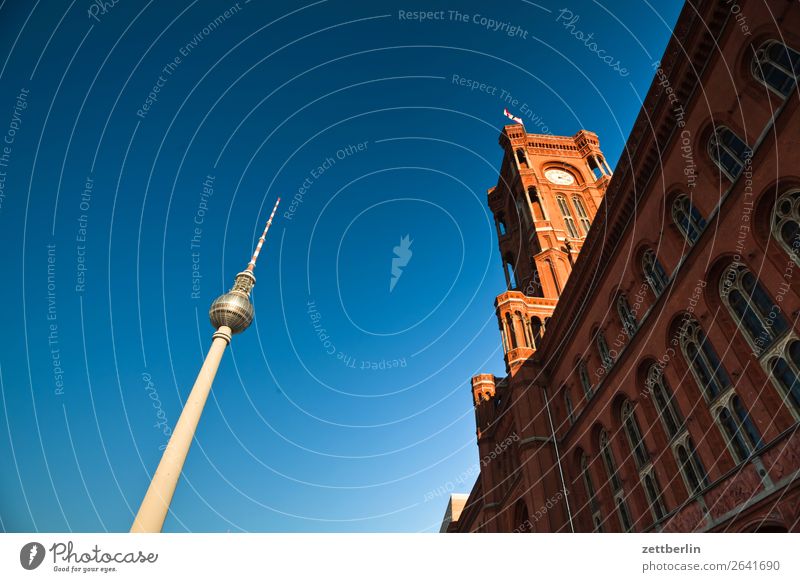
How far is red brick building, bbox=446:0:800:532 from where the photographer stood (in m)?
11.7

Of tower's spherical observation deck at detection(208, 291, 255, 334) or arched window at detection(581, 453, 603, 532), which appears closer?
arched window at detection(581, 453, 603, 532)

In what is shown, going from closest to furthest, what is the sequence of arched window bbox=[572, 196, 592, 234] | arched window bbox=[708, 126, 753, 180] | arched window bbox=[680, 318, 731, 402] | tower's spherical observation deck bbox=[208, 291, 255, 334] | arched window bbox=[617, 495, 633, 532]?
arched window bbox=[708, 126, 753, 180] → arched window bbox=[680, 318, 731, 402] → arched window bbox=[617, 495, 633, 532] → arched window bbox=[572, 196, 592, 234] → tower's spherical observation deck bbox=[208, 291, 255, 334]

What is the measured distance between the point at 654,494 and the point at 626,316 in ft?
23.5

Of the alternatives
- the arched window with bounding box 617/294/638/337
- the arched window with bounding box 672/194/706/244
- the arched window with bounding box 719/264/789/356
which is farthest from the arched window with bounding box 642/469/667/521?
the arched window with bounding box 672/194/706/244

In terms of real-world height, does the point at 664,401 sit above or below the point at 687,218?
below

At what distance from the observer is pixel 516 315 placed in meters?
32.1

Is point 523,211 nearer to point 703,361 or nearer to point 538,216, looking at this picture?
point 538,216

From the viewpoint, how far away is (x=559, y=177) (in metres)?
48.2

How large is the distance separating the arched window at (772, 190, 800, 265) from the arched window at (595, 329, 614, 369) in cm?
944

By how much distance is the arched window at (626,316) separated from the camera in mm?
19067

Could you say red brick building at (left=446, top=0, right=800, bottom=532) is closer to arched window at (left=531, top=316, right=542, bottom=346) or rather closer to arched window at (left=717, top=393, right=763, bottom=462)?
arched window at (left=717, top=393, right=763, bottom=462)

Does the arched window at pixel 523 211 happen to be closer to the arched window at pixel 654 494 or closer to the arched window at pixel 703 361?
the arched window at pixel 703 361

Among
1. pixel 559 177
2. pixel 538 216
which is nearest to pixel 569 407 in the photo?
pixel 538 216
